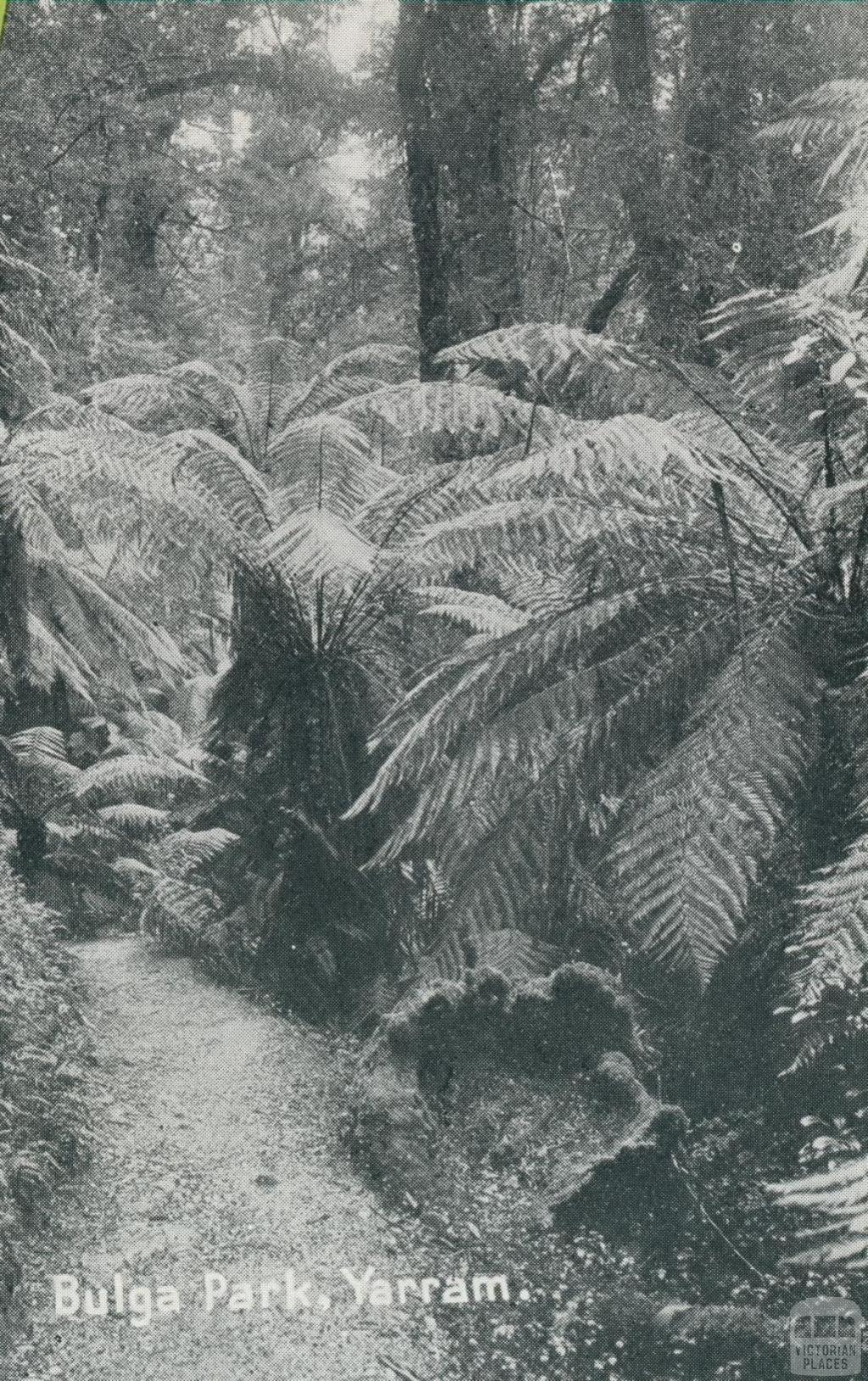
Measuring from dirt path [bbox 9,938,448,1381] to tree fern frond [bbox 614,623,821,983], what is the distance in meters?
→ 0.73

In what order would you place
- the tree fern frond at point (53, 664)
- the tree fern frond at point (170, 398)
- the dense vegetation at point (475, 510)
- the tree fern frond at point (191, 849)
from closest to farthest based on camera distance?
the dense vegetation at point (475, 510)
the tree fern frond at point (191, 849)
the tree fern frond at point (170, 398)
the tree fern frond at point (53, 664)

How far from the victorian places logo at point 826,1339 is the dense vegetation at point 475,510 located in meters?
0.07

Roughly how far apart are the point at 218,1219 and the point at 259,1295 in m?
0.22

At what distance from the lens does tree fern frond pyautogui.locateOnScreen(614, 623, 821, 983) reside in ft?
6.96

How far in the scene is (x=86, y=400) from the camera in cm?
405

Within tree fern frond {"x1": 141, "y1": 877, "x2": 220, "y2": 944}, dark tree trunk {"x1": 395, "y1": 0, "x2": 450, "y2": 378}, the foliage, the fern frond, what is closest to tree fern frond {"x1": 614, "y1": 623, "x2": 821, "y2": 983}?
the foliage

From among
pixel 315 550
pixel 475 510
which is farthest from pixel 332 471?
pixel 475 510

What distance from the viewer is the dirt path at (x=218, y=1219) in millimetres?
1889

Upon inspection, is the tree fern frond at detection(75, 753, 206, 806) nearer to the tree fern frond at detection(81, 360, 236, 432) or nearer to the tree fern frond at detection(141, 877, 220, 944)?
the tree fern frond at detection(141, 877, 220, 944)

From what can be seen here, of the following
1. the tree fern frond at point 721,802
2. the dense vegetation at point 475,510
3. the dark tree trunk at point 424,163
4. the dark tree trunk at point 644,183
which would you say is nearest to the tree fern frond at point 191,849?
the dense vegetation at point 475,510

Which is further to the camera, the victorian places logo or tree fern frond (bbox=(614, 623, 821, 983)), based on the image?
tree fern frond (bbox=(614, 623, 821, 983))

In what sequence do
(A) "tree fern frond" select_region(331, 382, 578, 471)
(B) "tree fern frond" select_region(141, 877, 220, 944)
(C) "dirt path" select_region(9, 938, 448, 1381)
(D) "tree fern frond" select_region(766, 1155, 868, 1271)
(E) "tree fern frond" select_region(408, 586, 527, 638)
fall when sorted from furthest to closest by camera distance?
(B) "tree fern frond" select_region(141, 877, 220, 944)
(A) "tree fern frond" select_region(331, 382, 578, 471)
(E) "tree fern frond" select_region(408, 586, 527, 638)
(C) "dirt path" select_region(9, 938, 448, 1381)
(D) "tree fern frond" select_region(766, 1155, 868, 1271)

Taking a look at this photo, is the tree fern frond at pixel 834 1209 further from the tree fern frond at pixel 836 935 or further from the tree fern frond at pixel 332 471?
the tree fern frond at pixel 332 471

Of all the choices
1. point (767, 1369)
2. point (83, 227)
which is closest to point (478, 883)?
point (767, 1369)
